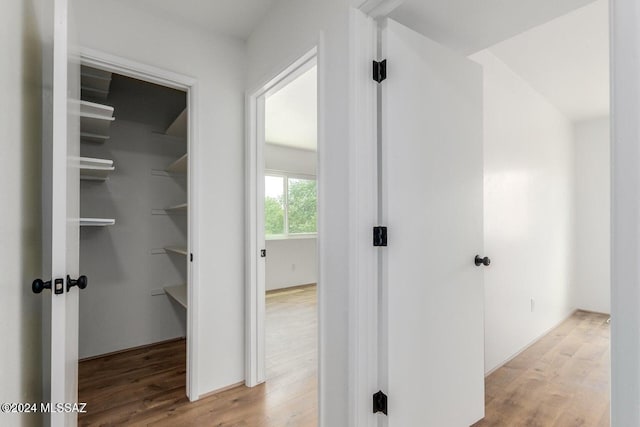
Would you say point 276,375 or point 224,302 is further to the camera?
point 276,375

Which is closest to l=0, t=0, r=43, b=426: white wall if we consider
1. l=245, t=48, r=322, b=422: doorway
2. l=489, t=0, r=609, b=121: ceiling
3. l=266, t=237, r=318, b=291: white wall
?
l=245, t=48, r=322, b=422: doorway

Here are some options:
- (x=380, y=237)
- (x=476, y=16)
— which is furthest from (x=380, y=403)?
(x=476, y=16)

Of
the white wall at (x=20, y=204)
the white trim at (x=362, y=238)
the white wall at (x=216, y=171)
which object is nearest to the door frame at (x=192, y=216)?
the white wall at (x=216, y=171)

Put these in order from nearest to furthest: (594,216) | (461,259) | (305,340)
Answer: (461,259) < (305,340) < (594,216)

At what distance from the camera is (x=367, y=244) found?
1386 millimetres

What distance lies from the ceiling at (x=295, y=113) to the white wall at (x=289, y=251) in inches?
8.5

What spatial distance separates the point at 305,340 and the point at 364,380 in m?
1.87

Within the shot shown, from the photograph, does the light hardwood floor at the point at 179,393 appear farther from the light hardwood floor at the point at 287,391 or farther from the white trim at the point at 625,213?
the white trim at the point at 625,213

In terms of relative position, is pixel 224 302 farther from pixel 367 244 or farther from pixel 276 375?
pixel 367 244

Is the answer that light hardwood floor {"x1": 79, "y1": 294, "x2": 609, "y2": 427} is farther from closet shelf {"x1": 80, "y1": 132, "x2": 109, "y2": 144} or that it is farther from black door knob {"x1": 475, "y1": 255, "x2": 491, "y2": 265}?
closet shelf {"x1": 80, "y1": 132, "x2": 109, "y2": 144}

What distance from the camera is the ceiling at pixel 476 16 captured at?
4.91 ft

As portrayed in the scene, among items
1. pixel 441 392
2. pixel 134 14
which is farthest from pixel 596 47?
pixel 134 14

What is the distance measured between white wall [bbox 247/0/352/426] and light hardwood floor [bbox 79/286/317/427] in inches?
22.4

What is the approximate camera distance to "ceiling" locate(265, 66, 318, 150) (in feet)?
Result: 10.2
